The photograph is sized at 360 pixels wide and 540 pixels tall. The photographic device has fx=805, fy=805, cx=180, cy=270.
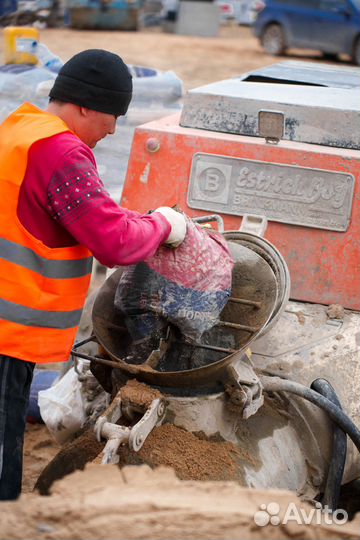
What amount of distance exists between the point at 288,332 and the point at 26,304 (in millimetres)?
1095

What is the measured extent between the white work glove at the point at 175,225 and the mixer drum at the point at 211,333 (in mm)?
364

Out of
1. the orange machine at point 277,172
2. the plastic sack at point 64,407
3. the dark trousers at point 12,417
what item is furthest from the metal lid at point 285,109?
the dark trousers at point 12,417

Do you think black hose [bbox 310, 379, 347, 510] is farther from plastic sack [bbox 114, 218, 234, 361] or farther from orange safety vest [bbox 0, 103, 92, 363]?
orange safety vest [bbox 0, 103, 92, 363]

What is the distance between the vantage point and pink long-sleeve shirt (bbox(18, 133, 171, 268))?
2.41 metres

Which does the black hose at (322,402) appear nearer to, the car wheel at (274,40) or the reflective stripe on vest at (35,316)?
the reflective stripe on vest at (35,316)

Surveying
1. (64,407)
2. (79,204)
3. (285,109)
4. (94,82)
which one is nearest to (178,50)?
(285,109)

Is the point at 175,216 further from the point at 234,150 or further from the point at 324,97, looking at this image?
the point at 324,97

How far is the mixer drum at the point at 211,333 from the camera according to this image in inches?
104

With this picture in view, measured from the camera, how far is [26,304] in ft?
8.41

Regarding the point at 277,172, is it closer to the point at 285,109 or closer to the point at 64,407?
the point at 285,109

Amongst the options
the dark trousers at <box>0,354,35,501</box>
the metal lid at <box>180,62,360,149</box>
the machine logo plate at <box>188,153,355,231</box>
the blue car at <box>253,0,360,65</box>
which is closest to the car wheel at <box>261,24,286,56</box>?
the blue car at <box>253,0,360,65</box>

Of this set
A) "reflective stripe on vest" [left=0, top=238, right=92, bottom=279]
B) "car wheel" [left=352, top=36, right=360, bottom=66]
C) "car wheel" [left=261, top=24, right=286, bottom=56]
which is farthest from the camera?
"car wheel" [left=261, top=24, right=286, bottom=56]

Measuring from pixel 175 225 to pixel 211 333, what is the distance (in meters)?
0.45

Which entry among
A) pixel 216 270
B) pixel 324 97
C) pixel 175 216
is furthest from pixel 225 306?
pixel 324 97
